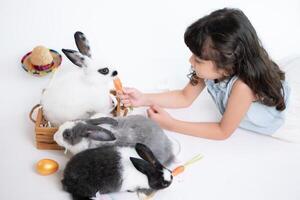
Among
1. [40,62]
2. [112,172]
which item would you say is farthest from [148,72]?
[112,172]

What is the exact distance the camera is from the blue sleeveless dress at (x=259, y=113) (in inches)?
52.3

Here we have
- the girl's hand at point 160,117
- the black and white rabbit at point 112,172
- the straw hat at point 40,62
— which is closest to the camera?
the black and white rabbit at point 112,172

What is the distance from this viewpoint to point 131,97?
4.56ft

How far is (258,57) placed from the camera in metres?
1.19

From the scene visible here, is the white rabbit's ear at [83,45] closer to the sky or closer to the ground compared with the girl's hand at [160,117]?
closer to the sky

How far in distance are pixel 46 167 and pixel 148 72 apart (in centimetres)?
63

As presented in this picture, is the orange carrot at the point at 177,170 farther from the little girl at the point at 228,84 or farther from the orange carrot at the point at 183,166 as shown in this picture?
the little girl at the point at 228,84

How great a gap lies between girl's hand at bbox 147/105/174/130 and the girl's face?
7.3 inches

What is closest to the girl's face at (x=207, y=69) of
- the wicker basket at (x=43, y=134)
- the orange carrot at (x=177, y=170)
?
the orange carrot at (x=177, y=170)

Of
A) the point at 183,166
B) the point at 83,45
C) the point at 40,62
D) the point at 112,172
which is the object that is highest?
the point at 83,45

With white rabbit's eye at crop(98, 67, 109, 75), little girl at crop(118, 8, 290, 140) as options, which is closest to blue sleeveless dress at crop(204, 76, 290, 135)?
little girl at crop(118, 8, 290, 140)

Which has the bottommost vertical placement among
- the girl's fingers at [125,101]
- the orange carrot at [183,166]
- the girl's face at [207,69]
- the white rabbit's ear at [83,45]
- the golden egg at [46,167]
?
the orange carrot at [183,166]

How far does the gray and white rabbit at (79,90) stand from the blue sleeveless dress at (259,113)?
0.35 metres

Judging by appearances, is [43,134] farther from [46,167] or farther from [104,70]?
[104,70]
